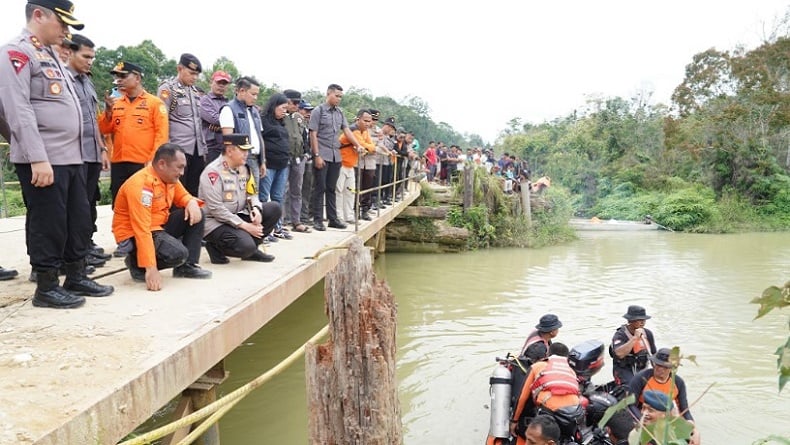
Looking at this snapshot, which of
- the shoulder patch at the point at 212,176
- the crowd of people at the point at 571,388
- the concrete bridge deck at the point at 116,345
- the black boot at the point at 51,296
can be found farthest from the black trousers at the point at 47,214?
the crowd of people at the point at 571,388

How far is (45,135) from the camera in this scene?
3.32m

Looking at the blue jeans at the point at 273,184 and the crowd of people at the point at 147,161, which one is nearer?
the crowd of people at the point at 147,161

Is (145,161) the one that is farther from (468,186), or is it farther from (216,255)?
(468,186)

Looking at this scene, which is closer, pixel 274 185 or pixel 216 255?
pixel 216 255

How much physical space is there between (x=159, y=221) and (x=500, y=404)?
3.05 m

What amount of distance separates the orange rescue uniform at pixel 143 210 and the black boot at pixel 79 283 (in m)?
0.34

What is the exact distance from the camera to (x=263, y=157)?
5.99 metres

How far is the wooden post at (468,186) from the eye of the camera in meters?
16.7

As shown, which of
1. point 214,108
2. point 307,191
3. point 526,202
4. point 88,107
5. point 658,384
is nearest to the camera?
point 88,107

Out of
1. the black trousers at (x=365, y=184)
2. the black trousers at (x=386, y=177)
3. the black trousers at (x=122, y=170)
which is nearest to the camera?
the black trousers at (x=122, y=170)

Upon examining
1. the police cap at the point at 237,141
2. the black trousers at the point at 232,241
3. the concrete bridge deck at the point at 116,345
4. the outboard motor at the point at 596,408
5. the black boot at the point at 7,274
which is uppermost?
the police cap at the point at 237,141

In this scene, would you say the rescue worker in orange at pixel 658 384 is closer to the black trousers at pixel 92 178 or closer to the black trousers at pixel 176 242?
the black trousers at pixel 176 242

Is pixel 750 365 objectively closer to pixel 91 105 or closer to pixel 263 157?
pixel 263 157

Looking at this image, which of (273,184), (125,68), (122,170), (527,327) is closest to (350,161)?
(273,184)
